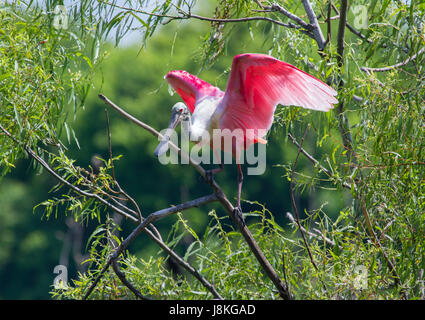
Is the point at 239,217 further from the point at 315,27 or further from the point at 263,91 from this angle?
the point at 315,27

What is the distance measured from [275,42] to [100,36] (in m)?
0.90

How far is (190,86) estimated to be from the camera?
320 cm

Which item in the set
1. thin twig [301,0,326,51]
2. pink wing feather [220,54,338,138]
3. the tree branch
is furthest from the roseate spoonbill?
thin twig [301,0,326,51]

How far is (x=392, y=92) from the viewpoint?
7.94ft

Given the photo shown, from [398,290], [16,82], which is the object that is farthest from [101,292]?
[398,290]

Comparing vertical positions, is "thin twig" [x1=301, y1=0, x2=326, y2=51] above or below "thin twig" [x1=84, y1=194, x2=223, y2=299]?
above

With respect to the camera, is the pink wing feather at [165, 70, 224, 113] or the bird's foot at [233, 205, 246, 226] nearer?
the bird's foot at [233, 205, 246, 226]

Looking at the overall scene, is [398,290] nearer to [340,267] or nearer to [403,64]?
[340,267]

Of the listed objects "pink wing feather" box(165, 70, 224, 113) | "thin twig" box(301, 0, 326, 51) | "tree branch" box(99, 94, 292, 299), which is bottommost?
"tree branch" box(99, 94, 292, 299)

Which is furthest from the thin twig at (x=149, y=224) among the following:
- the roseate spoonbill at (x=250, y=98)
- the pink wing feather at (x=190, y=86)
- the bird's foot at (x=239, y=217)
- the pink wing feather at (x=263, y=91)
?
the pink wing feather at (x=190, y=86)

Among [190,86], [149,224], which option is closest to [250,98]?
[190,86]

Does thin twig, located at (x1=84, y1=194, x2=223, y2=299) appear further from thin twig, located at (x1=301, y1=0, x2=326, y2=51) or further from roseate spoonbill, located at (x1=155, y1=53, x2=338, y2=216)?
thin twig, located at (x1=301, y1=0, x2=326, y2=51)

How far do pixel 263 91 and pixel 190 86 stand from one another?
506 millimetres

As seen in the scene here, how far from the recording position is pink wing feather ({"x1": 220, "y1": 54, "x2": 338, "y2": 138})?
257cm
